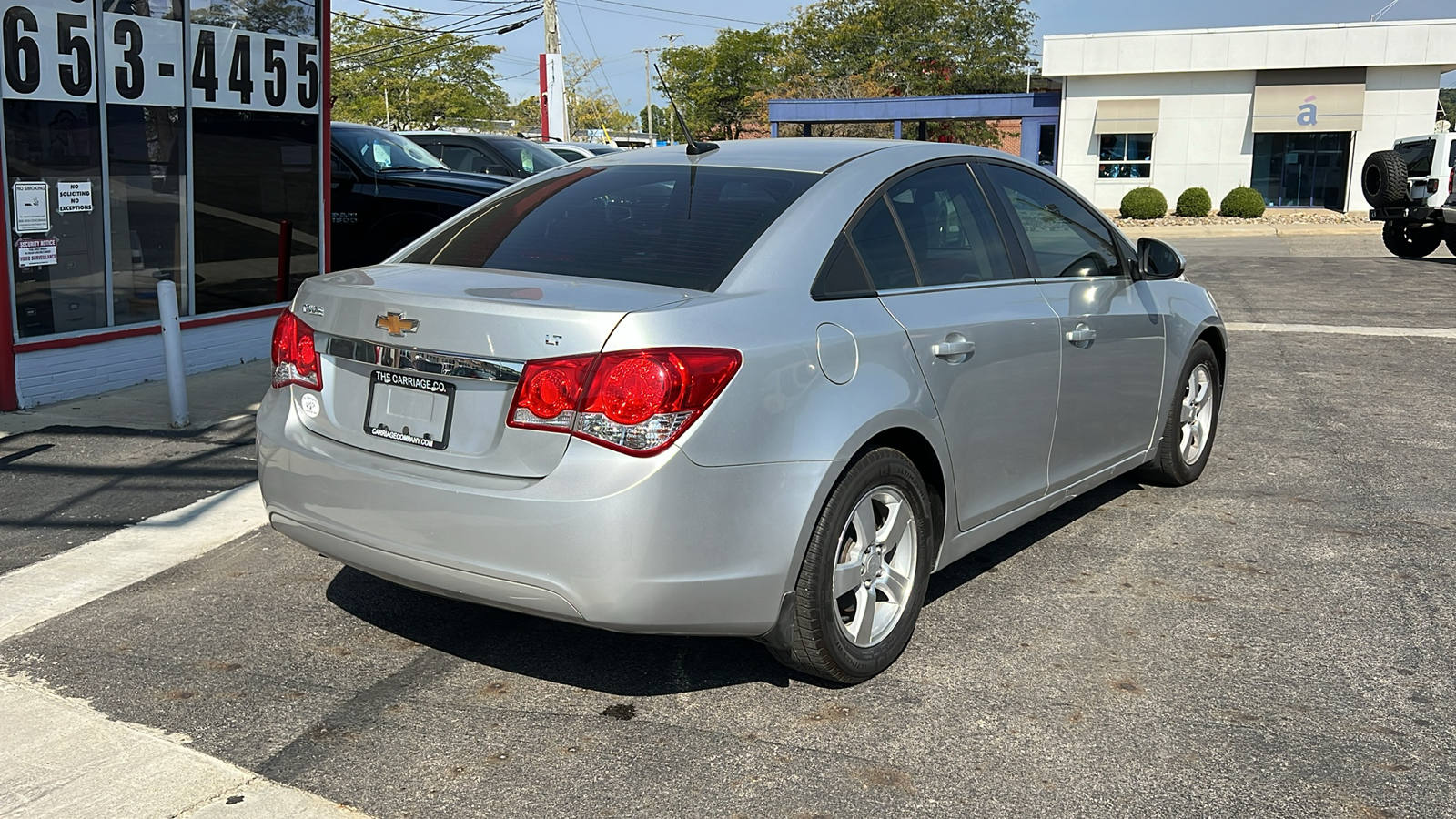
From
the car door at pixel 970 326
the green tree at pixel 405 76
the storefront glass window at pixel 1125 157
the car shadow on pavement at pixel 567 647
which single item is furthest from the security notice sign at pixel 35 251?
the green tree at pixel 405 76

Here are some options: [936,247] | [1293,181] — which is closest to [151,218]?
[936,247]

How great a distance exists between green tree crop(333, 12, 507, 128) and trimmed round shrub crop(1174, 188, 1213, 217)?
50.0 meters

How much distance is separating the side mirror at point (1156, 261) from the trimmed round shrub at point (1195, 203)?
105 feet

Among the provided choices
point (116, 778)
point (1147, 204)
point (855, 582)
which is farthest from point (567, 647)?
point (1147, 204)

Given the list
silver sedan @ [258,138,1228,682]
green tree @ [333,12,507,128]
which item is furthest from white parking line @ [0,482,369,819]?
green tree @ [333,12,507,128]

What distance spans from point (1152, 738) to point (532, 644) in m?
1.94

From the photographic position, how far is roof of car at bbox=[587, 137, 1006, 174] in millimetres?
4219

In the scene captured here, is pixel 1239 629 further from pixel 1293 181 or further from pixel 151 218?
pixel 1293 181

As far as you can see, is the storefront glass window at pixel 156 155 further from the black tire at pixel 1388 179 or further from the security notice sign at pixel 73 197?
the black tire at pixel 1388 179

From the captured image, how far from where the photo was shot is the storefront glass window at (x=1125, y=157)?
41.0 metres

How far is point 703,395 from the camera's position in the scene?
3195 millimetres

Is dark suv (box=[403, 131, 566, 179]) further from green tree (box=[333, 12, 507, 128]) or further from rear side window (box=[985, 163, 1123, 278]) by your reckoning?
green tree (box=[333, 12, 507, 128])

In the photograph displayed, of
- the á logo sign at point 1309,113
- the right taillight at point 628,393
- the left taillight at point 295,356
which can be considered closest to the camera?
the right taillight at point 628,393

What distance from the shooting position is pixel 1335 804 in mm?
3092
